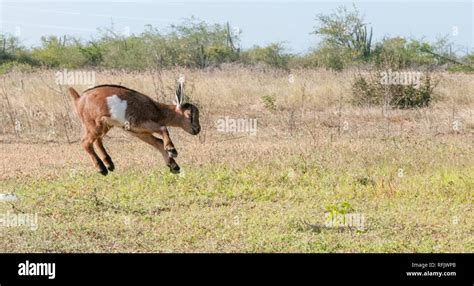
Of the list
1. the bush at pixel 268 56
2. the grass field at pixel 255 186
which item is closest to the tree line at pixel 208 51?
the bush at pixel 268 56

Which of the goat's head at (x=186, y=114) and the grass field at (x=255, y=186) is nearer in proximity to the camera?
the grass field at (x=255, y=186)

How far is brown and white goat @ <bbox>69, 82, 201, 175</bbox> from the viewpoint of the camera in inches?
384

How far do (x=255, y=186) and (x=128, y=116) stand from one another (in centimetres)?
210

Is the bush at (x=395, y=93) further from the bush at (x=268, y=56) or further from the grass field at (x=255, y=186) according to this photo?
the bush at (x=268, y=56)

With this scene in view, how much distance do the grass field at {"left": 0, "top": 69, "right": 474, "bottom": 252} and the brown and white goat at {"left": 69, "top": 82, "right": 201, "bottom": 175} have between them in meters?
0.61

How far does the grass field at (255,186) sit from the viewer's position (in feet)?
28.3

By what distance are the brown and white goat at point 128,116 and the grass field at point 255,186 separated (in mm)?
610

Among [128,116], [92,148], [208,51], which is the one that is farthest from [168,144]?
[208,51]

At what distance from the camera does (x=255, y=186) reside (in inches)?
440

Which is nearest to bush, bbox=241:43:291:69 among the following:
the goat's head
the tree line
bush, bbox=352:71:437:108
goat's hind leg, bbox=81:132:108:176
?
the tree line

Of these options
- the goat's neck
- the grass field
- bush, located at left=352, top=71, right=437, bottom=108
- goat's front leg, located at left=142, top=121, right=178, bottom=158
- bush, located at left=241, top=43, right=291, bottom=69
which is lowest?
the grass field

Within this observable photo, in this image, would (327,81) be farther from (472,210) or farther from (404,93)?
(472,210)

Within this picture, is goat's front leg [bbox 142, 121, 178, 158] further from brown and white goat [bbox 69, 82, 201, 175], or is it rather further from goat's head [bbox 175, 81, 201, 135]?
goat's head [bbox 175, 81, 201, 135]
